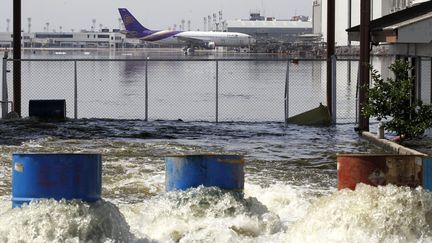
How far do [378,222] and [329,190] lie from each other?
538 centimetres

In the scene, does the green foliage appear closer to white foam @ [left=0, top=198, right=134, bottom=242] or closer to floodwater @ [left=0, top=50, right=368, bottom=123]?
floodwater @ [left=0, top=50, right=368, bottom=123]

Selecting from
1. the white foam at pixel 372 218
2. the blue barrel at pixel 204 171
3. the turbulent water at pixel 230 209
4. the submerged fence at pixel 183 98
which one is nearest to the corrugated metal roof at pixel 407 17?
the submerged fence at pixel 183 98

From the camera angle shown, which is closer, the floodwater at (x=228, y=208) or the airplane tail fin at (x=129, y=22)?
the floodwater at (x=228, y=208)

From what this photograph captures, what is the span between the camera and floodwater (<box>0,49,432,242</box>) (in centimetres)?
1189

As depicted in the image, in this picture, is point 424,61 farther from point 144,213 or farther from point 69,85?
point 69,85

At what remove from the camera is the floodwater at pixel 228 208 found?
1189 cm

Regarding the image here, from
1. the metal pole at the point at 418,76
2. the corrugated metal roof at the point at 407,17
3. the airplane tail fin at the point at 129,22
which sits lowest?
the metal pole at the point at 418,76

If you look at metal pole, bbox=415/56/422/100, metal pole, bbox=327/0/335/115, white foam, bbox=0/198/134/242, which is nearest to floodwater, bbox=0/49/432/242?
white foam, bbox=0/198/134/242

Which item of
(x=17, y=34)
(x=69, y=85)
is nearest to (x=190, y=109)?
(x=17, y=34)

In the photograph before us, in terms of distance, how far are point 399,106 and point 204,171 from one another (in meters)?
11.8

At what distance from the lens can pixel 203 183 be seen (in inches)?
509

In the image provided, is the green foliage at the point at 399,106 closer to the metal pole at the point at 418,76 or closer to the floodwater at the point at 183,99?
the metal pole at the point at 418,76

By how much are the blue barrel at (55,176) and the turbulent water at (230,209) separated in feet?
0.43

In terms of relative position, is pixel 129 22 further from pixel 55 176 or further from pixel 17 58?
pixel 55 176
